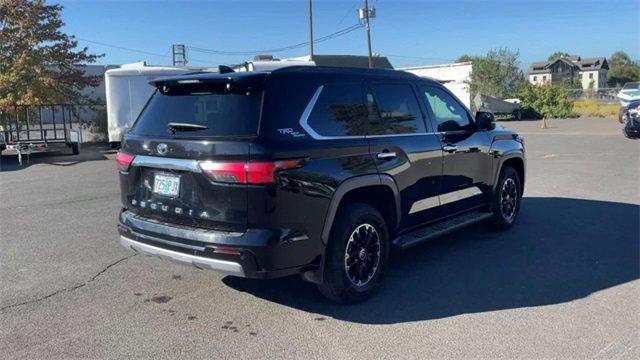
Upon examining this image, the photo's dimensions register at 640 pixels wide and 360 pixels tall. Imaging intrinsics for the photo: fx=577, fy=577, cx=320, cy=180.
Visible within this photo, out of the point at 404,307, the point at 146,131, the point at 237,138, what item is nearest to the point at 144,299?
the point at 146,131

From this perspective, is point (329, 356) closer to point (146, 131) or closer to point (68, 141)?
point (146, 131)

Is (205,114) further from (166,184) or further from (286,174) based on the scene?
(286,174)

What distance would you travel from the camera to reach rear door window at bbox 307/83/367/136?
4.50 meters

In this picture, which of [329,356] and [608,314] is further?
[608,314]

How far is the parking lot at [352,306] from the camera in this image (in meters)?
3.93

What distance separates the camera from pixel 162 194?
442cm

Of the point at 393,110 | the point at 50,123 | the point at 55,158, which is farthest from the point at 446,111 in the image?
the point at 50,123

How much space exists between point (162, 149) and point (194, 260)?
89cm

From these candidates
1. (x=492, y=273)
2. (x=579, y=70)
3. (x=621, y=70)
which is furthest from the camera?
(x=579, y=70)

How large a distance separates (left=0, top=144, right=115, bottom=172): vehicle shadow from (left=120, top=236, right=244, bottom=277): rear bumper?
39.2 ft

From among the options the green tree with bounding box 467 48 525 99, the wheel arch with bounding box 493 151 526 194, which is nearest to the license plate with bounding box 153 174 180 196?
the wheel arch with bounding box 493 151 526 194

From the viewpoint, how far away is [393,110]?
17.4 feet

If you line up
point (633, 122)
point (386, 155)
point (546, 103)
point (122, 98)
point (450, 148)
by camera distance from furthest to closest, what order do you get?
1. point (546, 103)
2. point (122, 98)
3. point (633, 122)
4. point (450, 148)
5. point (386, 155)

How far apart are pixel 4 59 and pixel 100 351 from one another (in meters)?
20.4
